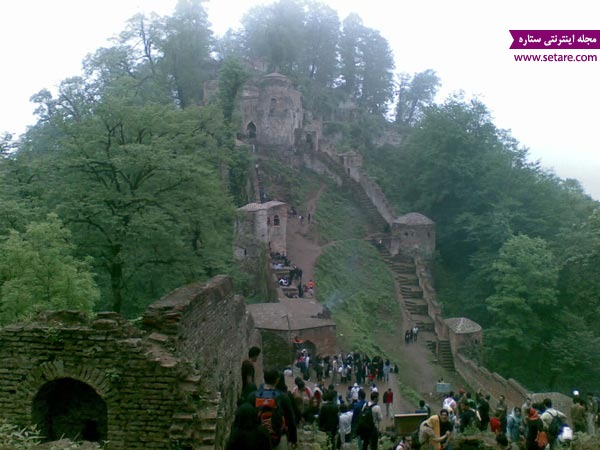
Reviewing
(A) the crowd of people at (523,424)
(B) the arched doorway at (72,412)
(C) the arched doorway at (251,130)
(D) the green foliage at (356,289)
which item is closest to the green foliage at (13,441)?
(B) the arched doorway at (72,412)

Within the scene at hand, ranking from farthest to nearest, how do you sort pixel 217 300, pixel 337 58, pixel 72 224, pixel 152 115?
pixel 337 58, pixel 152 115, pixel 72 224, pixel 217 300

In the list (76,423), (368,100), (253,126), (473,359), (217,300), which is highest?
(368,100)

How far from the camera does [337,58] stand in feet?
222

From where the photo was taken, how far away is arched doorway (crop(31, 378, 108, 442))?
847cm

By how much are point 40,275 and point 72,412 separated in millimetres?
9331

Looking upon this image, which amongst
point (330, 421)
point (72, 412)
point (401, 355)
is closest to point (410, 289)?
point (401, 355)

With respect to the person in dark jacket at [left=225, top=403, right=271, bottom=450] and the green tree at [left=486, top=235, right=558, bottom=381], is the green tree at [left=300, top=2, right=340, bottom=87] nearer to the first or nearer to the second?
the green tree at [left=486, top=235, right=558, bottom=381]

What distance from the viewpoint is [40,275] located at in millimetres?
16859

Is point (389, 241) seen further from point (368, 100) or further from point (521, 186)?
point (368, 100)

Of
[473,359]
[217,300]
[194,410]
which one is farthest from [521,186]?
[194,410]

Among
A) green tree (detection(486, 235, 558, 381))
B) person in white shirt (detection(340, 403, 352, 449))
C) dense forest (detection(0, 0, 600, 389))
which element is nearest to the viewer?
person in white shirt (detection(340, 403, 352, 449))

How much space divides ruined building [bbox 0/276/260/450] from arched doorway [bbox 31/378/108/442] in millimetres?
14

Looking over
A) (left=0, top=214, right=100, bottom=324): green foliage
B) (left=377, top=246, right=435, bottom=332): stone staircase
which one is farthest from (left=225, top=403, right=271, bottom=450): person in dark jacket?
(left=377, top=246, right=435, bottom=332): stone staircase

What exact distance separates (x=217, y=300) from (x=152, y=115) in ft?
47.8
